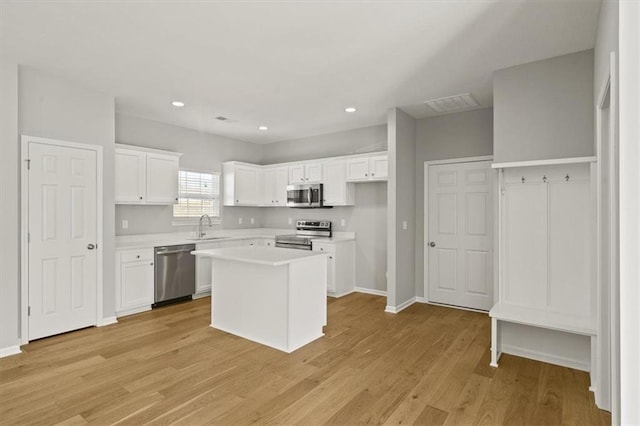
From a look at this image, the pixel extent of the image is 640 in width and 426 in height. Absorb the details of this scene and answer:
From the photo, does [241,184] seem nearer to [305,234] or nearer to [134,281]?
[305,234]

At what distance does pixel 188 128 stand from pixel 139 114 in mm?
929

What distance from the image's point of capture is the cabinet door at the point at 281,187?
667cm

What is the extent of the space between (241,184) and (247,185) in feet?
0.47

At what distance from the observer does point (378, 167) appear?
551 centimetres

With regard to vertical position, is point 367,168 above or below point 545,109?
below

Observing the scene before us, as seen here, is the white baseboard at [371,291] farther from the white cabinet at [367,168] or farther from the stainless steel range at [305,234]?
the white cabinet at [367,168]

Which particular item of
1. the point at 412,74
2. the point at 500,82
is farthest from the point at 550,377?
the point at 412,74

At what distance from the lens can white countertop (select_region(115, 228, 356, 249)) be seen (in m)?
5.05

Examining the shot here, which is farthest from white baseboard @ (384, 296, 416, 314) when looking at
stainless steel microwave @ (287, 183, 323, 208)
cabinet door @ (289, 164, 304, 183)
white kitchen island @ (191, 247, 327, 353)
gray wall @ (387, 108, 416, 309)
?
cabinet door @ (289, 164, 304, 183)

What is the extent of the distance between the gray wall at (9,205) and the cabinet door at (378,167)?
4.36 metres

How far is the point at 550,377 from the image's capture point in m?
2.98

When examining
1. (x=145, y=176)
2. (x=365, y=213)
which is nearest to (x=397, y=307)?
(x=365, y=213)

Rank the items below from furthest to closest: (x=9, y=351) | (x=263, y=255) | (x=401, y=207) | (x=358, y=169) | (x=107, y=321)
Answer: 1. (x=358, y=169)
2. (x=401, y=207)
3. (x=107, y=321)
4. (x=263, y=255)
5. (x=9, y=351)

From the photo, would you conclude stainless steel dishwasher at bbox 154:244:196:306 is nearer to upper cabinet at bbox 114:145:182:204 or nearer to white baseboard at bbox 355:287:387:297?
upper cabinet at bbox 114:145:182:204
